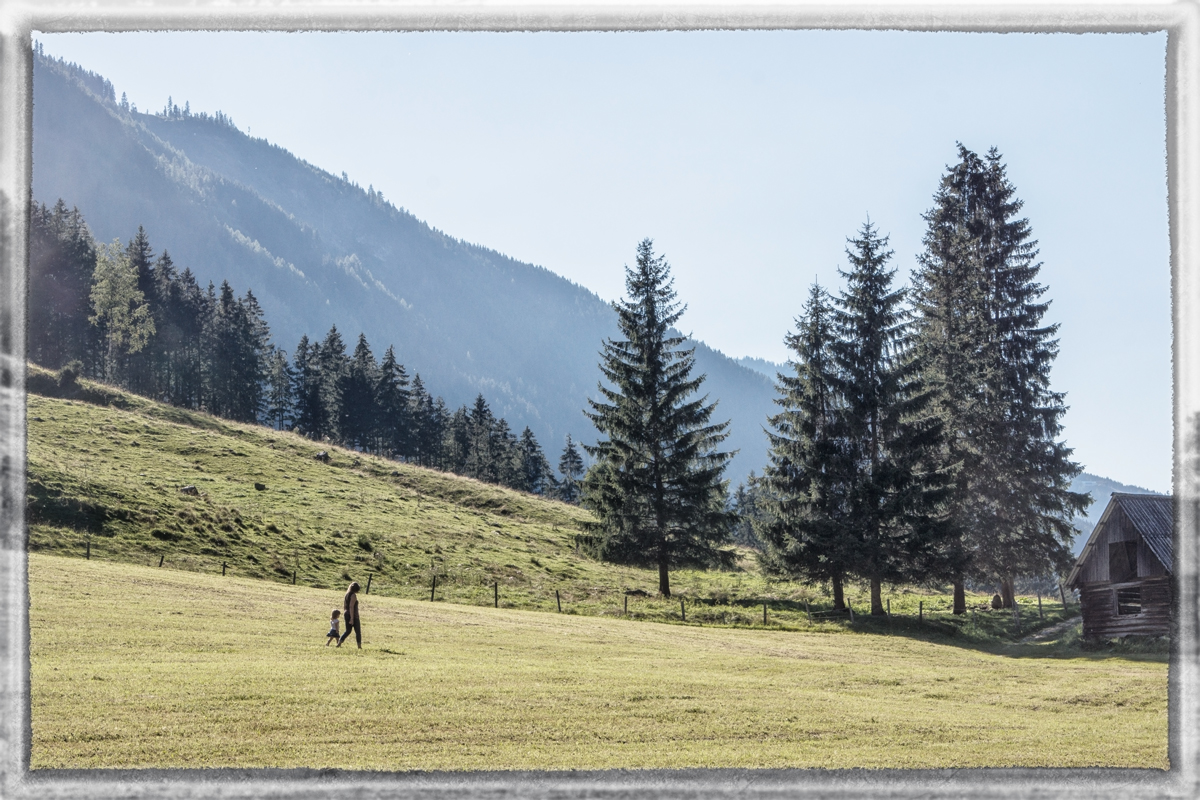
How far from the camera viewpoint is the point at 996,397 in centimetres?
3825

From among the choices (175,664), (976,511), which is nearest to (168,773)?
(175,664)

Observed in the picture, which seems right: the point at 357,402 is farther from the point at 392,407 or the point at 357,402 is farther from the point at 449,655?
the point at 449,655

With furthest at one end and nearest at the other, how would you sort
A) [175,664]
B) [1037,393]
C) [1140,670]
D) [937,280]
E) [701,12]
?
[937,280], [1037,393], [1140,670], [175,664], [701,12]

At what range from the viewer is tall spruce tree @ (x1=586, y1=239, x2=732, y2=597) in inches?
A: 1613

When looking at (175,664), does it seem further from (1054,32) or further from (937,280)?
(937,280)

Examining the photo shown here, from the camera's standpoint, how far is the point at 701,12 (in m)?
4.93

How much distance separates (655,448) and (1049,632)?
20.0 m

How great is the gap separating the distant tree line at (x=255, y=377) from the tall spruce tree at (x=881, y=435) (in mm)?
37603

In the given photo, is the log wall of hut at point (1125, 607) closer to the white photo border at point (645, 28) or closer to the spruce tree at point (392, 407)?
the white photo border at point (645, 28)

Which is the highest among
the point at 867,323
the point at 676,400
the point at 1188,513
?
the point at 867,323

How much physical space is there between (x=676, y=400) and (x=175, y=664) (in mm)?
30733

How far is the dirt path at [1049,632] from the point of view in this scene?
108ft

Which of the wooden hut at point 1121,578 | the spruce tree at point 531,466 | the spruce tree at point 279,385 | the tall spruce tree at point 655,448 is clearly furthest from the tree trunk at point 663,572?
the spruce tree at point 279,385

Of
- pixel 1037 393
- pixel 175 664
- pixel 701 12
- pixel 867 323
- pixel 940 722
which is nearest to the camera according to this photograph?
pixel 701 12
